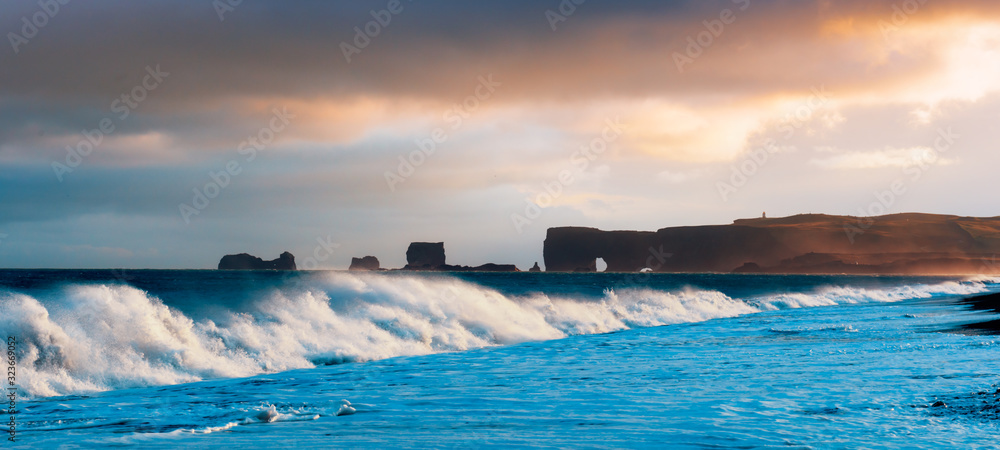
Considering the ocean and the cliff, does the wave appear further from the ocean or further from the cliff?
the cliff

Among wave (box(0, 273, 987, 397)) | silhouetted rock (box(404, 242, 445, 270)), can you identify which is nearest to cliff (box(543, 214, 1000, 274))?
silhouetted rock (box(404, 242, 445, 270))

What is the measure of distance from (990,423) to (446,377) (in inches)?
351

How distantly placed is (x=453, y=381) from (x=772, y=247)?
175 m

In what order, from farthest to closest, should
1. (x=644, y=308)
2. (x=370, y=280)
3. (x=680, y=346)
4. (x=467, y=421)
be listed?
1. (x=644, y=308)
2. (x=370, y=280)
3. (x=680, y=346)
4. (x=467, y=421)

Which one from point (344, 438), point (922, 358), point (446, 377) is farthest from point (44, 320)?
point (922, 358)

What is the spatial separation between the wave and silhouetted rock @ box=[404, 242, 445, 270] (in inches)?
5033

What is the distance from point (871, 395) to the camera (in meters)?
10.6

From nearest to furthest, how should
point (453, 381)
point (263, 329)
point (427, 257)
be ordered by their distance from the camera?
point (453, 381) < point (263, 329) < point (427, 257)

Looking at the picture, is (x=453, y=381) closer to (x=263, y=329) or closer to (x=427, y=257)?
(x=263, y=329)

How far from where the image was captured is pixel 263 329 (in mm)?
18438

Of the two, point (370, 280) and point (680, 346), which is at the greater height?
point (370, 280)

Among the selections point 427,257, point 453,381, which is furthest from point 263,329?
point 427,257

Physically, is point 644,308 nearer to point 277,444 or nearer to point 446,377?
point 446,377

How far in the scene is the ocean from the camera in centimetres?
857
